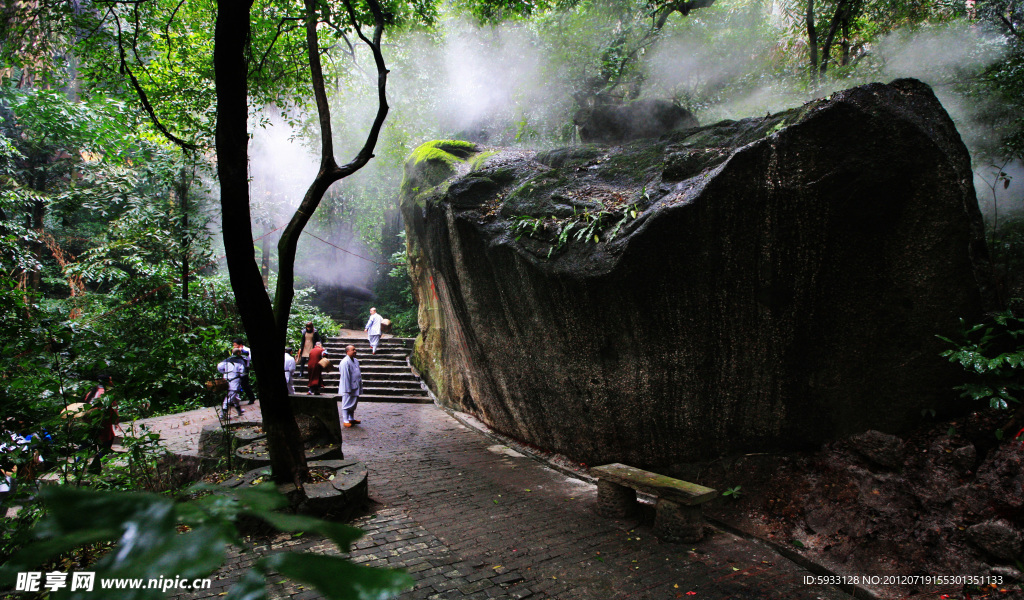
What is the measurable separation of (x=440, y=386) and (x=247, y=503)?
13012 millimetres

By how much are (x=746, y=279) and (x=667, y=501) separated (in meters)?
2.52

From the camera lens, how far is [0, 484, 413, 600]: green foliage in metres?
0.55

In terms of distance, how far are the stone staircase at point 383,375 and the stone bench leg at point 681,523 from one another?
9.62 m

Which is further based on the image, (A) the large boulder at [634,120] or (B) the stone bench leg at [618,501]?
(A) the large boulder at [634,120]

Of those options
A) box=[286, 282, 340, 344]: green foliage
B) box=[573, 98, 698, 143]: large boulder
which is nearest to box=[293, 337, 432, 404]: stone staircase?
box=[286, 282, 340, 344]: green foliage

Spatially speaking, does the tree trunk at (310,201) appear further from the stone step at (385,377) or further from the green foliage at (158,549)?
the stone step at (385,377)

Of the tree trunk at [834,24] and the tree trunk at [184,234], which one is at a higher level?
the tree trunk at [834,24]

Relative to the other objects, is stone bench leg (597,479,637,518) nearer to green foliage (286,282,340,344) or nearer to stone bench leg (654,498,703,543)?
stone bench leg (654,498,703,543)

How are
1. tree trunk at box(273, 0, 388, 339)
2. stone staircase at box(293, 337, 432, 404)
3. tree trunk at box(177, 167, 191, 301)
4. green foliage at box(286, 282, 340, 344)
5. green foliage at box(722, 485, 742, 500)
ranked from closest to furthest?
1. tree trunk at box(273, 0, 388, 339)
2. green foliage at box(722, 485, 742, 500)
3. tree trunk at box(177, 167, 191, 301)
4. stone staircase at box(293, 337, 432, 404)
5. green foliage at box(286, 282, 340, 344)

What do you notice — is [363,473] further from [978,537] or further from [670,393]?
[978,537]

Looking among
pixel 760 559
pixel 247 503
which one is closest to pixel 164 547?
pixel 247 503

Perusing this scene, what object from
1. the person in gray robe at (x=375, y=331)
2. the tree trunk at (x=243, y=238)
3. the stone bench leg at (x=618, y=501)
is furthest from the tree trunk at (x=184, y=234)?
the stone bench leg at (x=618, y=501)

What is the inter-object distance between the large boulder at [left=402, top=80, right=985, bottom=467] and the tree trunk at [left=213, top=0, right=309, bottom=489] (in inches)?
142

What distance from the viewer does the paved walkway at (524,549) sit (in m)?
4.30
